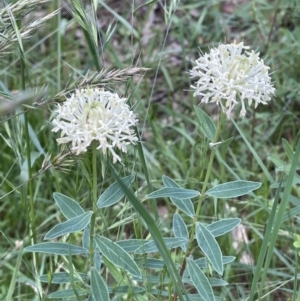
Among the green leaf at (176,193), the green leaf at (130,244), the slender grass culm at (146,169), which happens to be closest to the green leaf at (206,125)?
the slender grass culm at (146,169)

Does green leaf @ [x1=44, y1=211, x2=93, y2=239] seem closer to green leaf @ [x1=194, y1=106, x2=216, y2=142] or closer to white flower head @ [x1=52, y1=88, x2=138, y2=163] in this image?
white flower head @ [x1=52, y1=88, x2=138, y2=163]

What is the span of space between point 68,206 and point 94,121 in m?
0.22

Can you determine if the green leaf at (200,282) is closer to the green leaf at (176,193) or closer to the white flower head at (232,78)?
the green leaf at (176,193)

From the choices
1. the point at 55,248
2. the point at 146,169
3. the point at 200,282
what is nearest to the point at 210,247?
the point at 200,282

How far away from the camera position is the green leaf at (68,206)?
41.0 inches

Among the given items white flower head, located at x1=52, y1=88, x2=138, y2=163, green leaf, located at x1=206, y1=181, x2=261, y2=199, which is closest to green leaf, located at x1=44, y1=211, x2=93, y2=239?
white flower head, located at x1=52, y1=88, x2=138, y2=163

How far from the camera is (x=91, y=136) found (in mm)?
884

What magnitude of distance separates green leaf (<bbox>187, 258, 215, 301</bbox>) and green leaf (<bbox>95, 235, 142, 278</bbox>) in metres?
0.11

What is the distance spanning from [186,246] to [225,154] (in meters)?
0.99

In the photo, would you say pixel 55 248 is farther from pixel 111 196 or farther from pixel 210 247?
pixel 210 247

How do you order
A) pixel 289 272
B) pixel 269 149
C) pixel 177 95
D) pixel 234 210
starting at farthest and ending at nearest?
pixel 177 95 → pixel 269 149 → pixel 234 210 → pixel 289 272

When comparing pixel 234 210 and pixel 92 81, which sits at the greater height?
pixel 92 81

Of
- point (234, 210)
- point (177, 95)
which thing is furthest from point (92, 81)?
point (177, 95)

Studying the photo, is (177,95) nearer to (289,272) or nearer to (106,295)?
(289,272)
